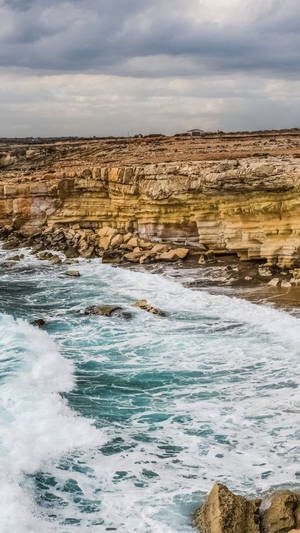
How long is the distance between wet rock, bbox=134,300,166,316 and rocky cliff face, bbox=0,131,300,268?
5.71m

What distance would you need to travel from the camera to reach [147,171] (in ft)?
92.1

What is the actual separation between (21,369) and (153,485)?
20.8ft

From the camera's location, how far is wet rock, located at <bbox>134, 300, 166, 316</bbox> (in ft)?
63.1

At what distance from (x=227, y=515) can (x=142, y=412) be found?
446 cm

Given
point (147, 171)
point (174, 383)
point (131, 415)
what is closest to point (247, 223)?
point (147, 171)

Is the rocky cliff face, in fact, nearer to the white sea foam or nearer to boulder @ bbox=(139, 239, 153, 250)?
boulder @ bbox=(139, 239, 153, 250)

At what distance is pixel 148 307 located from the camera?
19.8 m

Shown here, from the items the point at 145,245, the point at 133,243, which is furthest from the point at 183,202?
the point at 133,243

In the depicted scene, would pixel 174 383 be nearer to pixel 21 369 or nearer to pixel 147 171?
pixel 21 369

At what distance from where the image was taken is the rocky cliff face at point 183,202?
22.2 m

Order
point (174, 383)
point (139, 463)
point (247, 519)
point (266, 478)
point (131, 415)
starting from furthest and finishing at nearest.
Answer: point (174, 383) < point (131, 415) < point (139, 463) < point (266, 478) < point (247, 519)

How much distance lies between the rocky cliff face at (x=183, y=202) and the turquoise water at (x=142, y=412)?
4099 millimetres

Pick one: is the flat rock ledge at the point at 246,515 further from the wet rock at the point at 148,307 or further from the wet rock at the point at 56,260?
the wet rock at the point at 56,260

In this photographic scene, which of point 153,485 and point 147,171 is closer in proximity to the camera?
point 153,485
